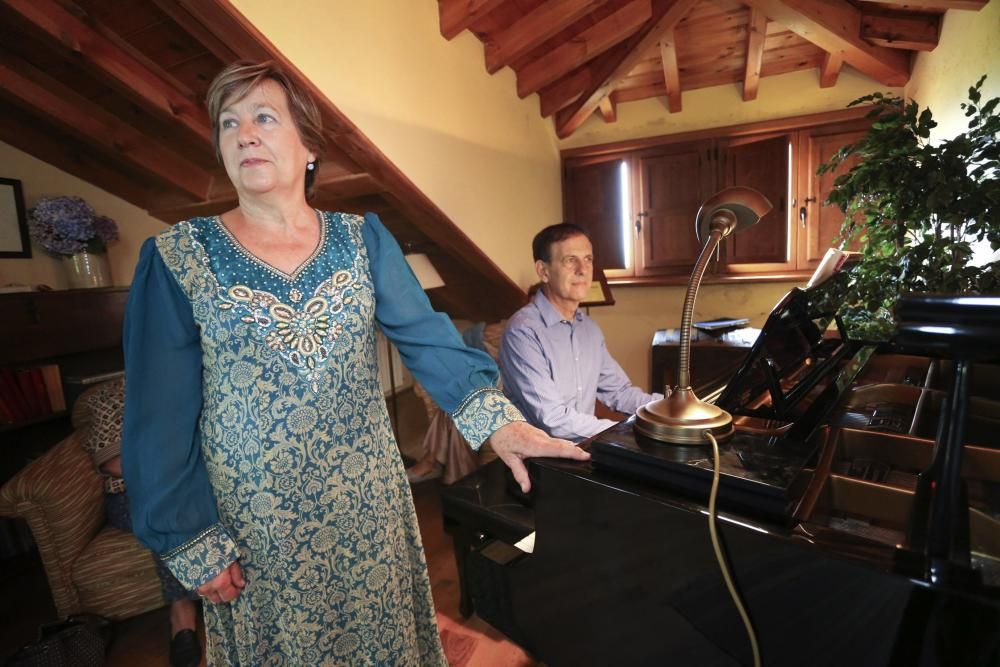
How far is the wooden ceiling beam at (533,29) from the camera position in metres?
2.95

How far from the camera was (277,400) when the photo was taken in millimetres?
863

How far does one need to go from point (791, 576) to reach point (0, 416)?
9.51ft

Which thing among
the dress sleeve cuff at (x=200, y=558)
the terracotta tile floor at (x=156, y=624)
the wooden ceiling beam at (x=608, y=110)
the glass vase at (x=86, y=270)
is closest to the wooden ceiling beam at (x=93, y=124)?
the glass vase at (x=86, y=270)

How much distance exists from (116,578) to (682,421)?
2215 millimetres

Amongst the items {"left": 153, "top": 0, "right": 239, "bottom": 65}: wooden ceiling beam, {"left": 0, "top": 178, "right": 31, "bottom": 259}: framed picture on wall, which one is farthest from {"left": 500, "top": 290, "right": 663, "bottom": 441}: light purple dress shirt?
{"left": 0, "top": 178, "right": 31, "bottom": 259}: framed picture on wall

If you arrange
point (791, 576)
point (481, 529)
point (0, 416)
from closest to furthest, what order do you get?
point (791, 576)
point (481, 529)
point (0, 416)

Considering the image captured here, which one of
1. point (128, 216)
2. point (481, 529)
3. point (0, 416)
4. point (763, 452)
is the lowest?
point (481, 529)

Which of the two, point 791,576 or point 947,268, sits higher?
point 947,268

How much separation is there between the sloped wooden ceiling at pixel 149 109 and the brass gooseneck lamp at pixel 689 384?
5.18 ft

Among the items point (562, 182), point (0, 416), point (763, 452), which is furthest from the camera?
point (562, 182)

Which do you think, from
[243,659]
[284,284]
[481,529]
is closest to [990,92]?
[481,529]

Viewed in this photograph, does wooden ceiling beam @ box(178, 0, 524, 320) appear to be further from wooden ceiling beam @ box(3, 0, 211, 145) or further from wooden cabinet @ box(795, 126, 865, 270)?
wooden cabinet @ box(795, 126, 865, 270)

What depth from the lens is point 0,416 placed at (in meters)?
2.11

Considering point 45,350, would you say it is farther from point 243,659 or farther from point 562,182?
point 562,182
